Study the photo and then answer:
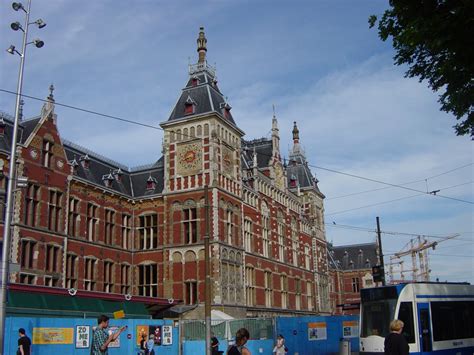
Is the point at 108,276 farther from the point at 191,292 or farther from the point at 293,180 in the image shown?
the point at 293,180

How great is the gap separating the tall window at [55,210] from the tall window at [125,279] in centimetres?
743

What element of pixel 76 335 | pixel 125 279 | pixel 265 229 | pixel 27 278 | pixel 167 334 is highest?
pixel 265 229

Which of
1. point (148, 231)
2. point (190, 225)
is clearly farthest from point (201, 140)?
point (148, 231)

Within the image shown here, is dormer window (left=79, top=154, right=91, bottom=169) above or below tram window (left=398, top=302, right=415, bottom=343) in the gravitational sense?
above

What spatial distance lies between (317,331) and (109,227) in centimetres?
1672

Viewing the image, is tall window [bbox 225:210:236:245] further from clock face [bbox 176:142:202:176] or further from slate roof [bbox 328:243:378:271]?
slate roof [bbox 328:243:378:271]

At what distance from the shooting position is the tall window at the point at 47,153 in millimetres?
32375

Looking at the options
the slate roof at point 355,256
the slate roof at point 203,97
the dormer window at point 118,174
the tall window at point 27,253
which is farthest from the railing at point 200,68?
the slate roof at point 355,256

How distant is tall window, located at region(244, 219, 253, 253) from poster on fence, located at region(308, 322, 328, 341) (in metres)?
13.1

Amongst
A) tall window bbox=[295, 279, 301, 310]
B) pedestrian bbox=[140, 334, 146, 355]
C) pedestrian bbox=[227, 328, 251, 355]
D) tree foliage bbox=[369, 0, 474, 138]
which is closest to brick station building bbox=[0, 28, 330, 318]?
tall window bbox=[295, 279, 301, 310]

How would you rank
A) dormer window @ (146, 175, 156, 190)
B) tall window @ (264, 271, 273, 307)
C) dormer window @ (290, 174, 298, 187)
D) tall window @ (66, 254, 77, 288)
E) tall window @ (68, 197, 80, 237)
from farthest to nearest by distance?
1. dormer window @ (290, 174, 298, 187)
2. tall window @ (264, 271, 273, 307)
3. dormer window @ (146, 175, 156, 190)
4. tall window @ (68, 197, 80, 237)
5. tall window @ (66, 254, 77, 288)

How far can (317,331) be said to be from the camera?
2958cm

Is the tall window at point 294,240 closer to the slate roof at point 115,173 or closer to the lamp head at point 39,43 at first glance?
the slate roof at point 115,173

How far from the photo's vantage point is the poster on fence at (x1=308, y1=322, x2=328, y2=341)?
29.2 metres
